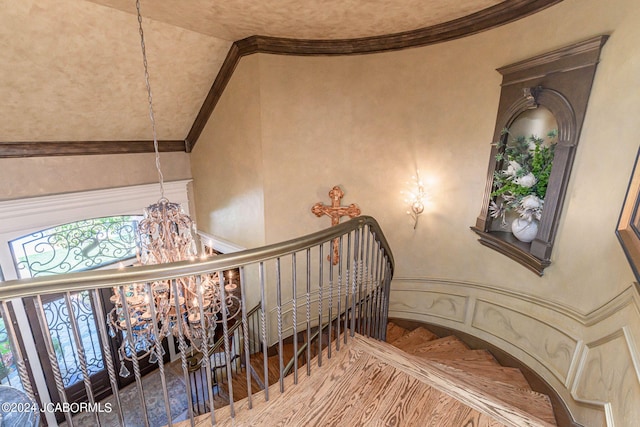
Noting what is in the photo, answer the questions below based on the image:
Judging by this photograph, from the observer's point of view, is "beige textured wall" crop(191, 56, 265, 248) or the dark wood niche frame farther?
"beige textured wall" crop(191, 56, 265, 248)

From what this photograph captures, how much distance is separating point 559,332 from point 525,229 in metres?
0.76

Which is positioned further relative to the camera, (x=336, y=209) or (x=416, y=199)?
(x=336, y=209)

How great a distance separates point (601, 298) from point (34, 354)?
5.31 meters

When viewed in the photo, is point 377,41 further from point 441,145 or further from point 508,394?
point 508,394

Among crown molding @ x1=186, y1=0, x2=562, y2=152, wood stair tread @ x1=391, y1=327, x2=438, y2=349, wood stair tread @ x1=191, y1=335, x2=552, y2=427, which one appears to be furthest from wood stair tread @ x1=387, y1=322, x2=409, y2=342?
crown molding @ x1=186, y1=0, x2=562, y2=152

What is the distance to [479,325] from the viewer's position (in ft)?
10.5

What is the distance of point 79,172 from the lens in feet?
12.2

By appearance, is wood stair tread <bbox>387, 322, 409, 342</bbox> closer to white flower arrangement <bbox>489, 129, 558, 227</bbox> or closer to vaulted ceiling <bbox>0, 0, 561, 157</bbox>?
white flower arrangement <bbox>489, 129, 558, 227</bbox>

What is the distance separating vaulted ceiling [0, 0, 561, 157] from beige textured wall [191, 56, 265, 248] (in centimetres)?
28

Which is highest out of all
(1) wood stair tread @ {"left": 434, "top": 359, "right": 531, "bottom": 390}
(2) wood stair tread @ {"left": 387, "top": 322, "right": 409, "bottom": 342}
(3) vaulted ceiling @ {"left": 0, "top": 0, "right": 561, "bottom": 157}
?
(3) vaulted ceiling @ {"left": 0, "top": 0, "right": 561, "bottom": 157}

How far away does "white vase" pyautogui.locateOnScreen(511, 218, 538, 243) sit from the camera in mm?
2512

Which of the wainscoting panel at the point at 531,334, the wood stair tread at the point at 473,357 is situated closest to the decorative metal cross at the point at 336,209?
the wood stair tread at the point at 473,357

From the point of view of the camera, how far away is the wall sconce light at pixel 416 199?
134 inches

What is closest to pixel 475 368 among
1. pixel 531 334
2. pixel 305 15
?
pixel 531 334
